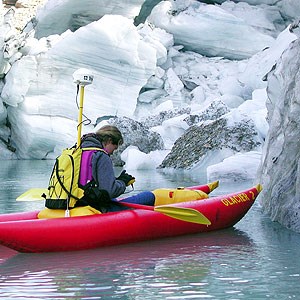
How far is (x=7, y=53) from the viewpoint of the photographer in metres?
18.2

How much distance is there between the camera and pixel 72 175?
13.0ft

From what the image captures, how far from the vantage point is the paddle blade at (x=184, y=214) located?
415cm

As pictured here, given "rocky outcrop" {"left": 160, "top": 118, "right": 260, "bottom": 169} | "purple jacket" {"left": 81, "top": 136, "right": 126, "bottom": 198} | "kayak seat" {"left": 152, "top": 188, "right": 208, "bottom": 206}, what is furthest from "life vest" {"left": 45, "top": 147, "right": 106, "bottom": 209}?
"rocky outcrop" {"left": 160, "top": 118, "right": 260, "bottom": 169}

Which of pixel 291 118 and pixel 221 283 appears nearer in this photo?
pixel 221 283

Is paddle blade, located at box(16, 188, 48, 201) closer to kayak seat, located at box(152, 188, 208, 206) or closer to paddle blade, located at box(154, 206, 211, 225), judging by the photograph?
kayak seat, located at box(152, 188, 208, 206)

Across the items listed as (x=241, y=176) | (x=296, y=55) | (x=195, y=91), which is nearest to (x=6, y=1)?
(x=195, y=91)

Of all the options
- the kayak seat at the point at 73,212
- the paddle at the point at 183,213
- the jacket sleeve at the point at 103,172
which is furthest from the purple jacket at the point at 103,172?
the paddle at the point at 183,213

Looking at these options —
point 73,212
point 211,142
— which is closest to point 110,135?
point 73,212

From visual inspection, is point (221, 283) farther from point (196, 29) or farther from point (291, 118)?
point (196, 29)

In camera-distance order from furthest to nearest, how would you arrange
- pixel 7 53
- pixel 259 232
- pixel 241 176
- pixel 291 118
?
1. pixel 7 53
2. pixel 241 176
3. pixel 291 118
4. pixel 259 232

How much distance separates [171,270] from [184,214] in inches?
34.4

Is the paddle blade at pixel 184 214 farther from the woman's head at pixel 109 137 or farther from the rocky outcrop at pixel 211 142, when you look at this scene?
the rocky outcrop at pixel 211 142

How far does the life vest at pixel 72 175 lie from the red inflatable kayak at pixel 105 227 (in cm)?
15

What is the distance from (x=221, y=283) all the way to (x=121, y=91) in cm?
1624
